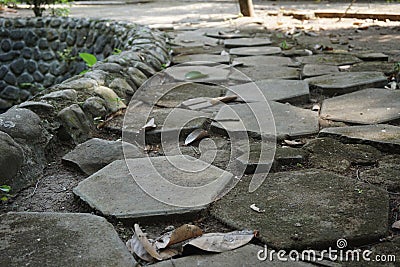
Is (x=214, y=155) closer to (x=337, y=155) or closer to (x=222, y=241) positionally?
(x=337, y=155)

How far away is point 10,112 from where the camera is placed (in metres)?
1.83

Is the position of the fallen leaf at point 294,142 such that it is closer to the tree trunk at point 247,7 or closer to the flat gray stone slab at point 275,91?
the flat gray stone slab at point 275,91

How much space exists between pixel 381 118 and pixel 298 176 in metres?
0.69

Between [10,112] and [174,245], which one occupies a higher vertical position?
[10,112]

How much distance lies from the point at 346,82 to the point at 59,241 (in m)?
1.87

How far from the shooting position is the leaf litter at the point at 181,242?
45.6 inches

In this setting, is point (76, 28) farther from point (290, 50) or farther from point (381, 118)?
point (381, 118)

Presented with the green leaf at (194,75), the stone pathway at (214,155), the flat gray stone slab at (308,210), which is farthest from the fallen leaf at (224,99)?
the flat gray stone slab at (308,210)

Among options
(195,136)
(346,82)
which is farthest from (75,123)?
(346,82)

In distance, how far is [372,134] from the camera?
182cm

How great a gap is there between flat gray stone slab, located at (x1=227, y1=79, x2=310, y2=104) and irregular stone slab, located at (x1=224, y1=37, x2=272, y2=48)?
4.29 feet

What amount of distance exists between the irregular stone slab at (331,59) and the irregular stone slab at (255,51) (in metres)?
0.32

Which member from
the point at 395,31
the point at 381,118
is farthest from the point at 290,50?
the point at 381,118

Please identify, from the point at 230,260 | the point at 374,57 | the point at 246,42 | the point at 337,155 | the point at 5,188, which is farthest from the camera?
the point at 246,42
